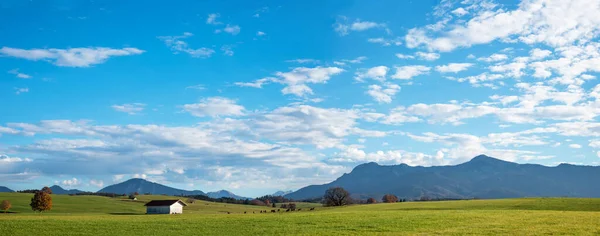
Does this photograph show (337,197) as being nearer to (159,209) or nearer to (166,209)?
(166,209)

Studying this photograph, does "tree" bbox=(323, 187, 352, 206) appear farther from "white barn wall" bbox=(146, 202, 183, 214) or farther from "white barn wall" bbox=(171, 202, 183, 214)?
"white barn wall" bbox=(146, 202, 183, 214)

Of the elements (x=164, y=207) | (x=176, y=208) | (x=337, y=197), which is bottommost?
(x=176, y=208)

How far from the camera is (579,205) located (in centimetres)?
8788

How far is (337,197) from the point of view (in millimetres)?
172250

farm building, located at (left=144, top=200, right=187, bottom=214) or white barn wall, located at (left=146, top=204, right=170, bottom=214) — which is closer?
white barn wall, located at (left=146, top=204, right=170, bottom=214)

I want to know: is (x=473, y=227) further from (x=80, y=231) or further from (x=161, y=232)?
(x=80, y=231)

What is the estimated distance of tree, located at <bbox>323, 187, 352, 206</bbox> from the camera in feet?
563

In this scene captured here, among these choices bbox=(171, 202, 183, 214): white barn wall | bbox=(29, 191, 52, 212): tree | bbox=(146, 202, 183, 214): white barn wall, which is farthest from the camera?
bbox=(171, 202, 183, 214): white barn wall

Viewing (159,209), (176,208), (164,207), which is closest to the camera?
(164,207)

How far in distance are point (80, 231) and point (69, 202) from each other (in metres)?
154

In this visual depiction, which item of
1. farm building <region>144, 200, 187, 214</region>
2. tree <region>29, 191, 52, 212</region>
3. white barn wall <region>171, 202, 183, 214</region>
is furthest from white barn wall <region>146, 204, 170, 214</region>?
tree <region>29, 191, 52, 212</region>

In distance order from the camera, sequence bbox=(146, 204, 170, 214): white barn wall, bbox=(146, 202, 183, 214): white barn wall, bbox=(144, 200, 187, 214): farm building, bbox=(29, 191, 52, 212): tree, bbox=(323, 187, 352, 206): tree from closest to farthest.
Result: bbox=(29, 191, 52, 212): tree < bbox=(146, 202, 183, 214): white barn wall < bbox=(146, 204, 170, 214): white barn wall < bbox=(144, 200, 187, 214): farm building < bbox=(323, 187, 352, 206): tree

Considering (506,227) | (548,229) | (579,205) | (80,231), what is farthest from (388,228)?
(579,205)

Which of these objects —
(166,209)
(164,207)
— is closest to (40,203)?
(164,207)
